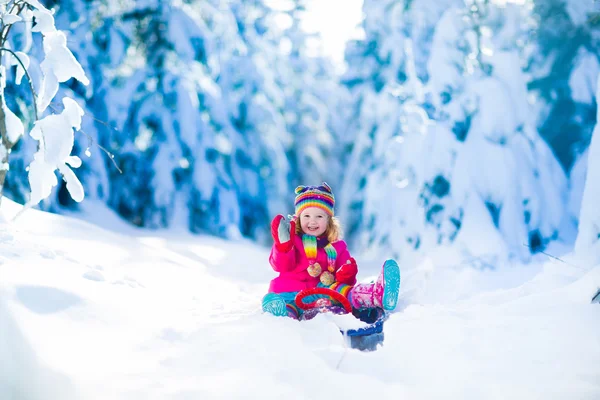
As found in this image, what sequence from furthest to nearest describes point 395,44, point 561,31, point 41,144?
point 395,44
point 561,31
point 41,144

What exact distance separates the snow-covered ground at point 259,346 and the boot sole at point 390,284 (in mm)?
174

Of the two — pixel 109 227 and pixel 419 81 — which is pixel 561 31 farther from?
pixel 109 227

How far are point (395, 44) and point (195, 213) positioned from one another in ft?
16.8

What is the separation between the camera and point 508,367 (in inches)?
65.1

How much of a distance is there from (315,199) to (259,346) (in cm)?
171

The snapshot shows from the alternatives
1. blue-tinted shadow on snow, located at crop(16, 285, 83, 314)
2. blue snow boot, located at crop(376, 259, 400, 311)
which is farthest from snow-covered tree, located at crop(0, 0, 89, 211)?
blue snow boot, located at crop(376, 259, 400, 311)

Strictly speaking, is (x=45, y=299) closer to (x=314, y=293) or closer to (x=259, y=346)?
(x=259, y=346)

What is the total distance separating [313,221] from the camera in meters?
3.44

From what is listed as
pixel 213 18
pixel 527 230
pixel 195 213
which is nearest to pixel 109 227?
pixel 195 213

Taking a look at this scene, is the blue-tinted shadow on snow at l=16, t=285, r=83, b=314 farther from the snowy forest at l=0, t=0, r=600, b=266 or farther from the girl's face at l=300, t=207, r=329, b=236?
the snowy forest at l=0, t=0, r=600, b=266

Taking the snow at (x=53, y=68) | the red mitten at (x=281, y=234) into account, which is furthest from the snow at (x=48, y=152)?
the red mitten at (x=281, y=234)

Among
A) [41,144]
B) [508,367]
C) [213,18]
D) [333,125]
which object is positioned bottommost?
[508,367]

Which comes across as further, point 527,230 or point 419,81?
point 419,81

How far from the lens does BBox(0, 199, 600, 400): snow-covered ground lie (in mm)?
1528
